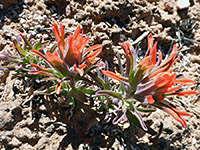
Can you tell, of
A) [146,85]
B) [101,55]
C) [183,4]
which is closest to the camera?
[146,85]

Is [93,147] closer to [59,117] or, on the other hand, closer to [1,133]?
[59,117]

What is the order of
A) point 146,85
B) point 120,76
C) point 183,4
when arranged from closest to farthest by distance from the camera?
point 146,85 → point 120,76 → point 183,4

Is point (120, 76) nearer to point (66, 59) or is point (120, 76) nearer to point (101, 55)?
point (66, 59)

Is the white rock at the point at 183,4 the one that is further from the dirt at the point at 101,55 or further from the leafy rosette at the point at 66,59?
the leafy rosette at the point at 66,59

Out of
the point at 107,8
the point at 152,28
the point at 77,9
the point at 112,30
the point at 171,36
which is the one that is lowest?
the point at 171,36

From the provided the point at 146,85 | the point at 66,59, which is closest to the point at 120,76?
the point at 146,85

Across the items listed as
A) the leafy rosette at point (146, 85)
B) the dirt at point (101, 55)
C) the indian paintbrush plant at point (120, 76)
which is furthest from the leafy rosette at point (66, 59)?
the dirt at point (101, 55)

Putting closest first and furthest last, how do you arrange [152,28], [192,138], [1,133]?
1. [1,133]
2. [192,138]
3. [152,28]

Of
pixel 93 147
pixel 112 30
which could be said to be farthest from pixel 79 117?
pixel 112 30
